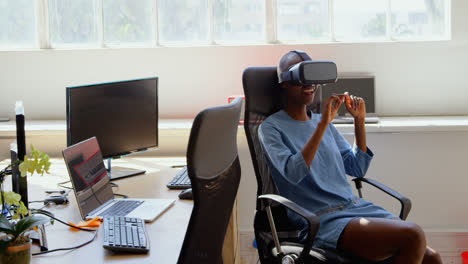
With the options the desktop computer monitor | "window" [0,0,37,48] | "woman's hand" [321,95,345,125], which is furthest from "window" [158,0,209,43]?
"woman's hand" [321,95,345,125]

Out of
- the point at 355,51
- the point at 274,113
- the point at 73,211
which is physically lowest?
the point at 73,211

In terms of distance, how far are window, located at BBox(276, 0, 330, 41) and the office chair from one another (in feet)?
8.21

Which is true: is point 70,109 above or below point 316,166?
above

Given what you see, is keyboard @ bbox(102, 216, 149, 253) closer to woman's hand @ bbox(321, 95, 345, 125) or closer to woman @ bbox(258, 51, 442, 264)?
woman @ bbox(258, 51, 442, 264)

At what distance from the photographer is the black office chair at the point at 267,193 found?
2.17 metres

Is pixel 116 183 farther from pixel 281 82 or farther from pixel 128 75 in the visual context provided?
pixel 128 75

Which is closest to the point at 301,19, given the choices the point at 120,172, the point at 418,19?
the point at 418,19

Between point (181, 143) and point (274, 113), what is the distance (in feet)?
4.67

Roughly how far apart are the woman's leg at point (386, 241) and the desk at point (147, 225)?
2.05ft

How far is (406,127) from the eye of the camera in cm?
349

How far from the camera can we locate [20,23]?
432 centimetres

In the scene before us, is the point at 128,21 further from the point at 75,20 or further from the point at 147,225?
the point at 147,225

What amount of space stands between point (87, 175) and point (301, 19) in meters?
2.58

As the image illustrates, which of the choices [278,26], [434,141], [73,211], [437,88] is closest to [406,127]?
[434,141]
